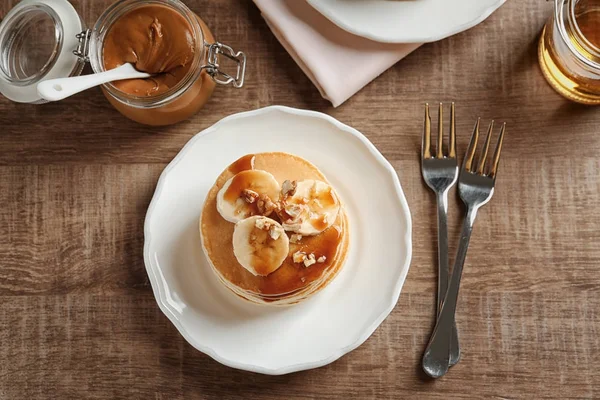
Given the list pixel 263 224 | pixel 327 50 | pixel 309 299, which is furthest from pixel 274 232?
pixel 327 50

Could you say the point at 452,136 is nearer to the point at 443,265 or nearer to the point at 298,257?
the point at 443,265

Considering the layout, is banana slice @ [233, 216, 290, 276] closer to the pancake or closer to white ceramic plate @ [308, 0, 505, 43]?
the pancake

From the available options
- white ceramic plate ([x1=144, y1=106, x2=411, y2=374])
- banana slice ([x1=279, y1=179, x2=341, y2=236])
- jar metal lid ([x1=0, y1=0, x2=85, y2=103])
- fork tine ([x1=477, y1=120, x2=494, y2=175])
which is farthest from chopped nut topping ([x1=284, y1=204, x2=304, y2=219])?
jar metal lid ([x1=0, y1=0, x2=85, y2=103])

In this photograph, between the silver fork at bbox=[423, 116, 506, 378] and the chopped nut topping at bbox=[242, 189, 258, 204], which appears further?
the silver fork at bbox=[423, 116, 506, 378]

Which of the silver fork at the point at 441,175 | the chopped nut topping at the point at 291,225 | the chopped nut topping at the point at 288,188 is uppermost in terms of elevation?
the chopped nut topping at the point at 288,188

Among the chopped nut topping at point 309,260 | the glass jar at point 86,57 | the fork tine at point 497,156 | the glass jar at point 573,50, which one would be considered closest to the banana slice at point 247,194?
the chopped nut topping at point 309,260

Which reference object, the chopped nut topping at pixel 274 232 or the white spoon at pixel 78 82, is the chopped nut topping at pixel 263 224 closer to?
the chopped nut topping at pixel 274 232
